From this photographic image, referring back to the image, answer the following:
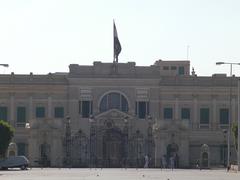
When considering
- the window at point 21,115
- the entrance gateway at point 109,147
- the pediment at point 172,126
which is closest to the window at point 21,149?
the window at point 21,115

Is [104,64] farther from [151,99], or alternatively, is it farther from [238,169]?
[238,169]

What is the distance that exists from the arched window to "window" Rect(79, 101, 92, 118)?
146cm

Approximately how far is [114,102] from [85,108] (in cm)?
362

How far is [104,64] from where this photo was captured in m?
124

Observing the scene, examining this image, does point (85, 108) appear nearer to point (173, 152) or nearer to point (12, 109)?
point (12, 109)

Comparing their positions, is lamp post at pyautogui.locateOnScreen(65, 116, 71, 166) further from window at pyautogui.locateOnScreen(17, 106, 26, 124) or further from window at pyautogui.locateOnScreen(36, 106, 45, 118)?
window at pyautogui.locateOnScreen(17, 106, 26, 124)

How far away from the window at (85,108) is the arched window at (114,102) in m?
1.46

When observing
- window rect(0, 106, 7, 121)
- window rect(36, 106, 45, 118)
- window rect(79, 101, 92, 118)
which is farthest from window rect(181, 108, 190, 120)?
window rect(0, 106, 7, 121)

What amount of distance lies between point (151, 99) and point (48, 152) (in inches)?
763

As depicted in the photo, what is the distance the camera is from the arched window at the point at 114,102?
123500 millimetres

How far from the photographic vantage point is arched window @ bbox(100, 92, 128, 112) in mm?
123500

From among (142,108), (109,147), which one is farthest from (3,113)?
(142,108)

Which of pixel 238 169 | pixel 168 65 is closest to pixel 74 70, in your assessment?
pixel 168 65

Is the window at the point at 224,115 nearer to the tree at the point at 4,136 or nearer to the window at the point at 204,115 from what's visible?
the window at the point at 204,115
